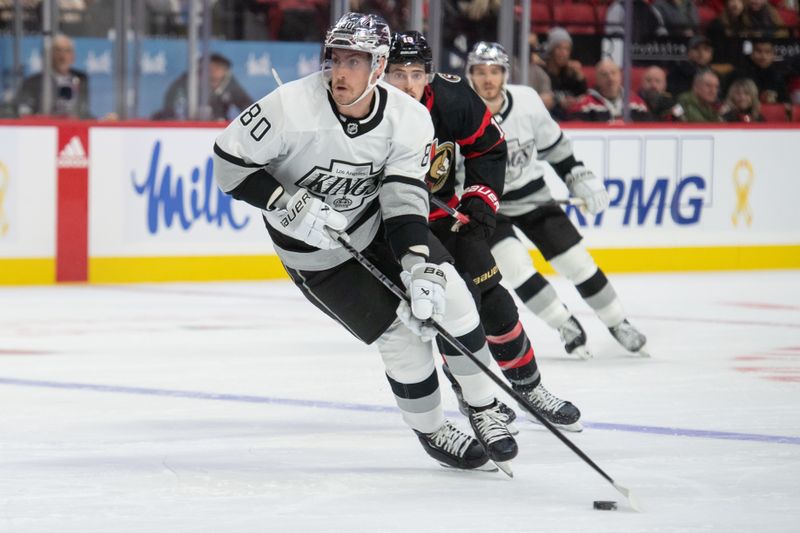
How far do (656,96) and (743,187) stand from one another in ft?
2.51

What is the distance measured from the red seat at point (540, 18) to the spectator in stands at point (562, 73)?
0.18 feet

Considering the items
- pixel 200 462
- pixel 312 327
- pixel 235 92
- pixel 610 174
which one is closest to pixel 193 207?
pixel 235 92

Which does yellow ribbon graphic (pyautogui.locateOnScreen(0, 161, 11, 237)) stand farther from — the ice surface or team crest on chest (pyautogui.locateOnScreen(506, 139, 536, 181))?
team crest on chest (pyautogui.locateOnScreen(506, 139, 536, 181))

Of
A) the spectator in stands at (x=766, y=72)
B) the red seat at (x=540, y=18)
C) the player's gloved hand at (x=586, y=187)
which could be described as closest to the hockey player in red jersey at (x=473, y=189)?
the player's gloved hand at (x=586, y=187)

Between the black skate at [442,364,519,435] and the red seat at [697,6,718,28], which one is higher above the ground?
the red seat at [697,6,718,28]

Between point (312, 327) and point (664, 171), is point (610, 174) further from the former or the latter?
point (312, 327)

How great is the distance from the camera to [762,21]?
10055 millimetres

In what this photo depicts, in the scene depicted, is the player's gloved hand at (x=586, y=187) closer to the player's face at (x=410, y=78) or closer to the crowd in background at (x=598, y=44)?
the player's face at (x=410, y=78)

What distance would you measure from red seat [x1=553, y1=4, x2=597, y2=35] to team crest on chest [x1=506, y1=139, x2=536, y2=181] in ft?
13.0

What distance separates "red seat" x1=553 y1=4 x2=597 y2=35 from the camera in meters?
9.48

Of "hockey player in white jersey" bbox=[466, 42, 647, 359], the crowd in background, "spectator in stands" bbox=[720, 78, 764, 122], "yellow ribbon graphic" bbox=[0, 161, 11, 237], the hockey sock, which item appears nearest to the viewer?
the hockey sock

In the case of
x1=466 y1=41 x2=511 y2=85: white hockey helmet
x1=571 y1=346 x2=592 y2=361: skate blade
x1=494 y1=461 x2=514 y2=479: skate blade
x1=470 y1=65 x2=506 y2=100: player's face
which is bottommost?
x1=571 y1=346 x2=592 y2=361: skate blade

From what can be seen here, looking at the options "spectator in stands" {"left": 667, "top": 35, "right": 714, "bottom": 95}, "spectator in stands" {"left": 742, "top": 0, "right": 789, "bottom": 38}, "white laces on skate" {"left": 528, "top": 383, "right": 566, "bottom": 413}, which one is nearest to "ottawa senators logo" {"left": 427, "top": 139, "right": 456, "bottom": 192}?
"white laces on skate" {"left": 528, "top": 383, "right": 566, "bottom": 413}

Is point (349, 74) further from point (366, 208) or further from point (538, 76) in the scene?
point (538, 76)
